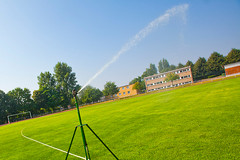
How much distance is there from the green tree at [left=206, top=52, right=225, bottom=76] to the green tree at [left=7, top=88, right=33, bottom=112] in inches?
3872

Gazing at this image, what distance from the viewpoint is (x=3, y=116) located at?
5566cm

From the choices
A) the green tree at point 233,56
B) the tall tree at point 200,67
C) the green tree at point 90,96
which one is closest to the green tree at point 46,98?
the green tree at point 90,96

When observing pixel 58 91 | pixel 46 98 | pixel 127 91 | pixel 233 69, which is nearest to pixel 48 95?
pixel 46 98

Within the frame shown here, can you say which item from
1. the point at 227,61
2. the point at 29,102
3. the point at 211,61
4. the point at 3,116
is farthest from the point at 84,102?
the point at 227,61

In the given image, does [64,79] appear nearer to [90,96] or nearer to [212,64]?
[90,96]

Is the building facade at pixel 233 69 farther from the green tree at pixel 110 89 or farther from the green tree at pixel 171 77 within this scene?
the green tree at pixel 110 89

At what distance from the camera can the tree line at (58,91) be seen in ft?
198

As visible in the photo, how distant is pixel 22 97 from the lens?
209 feet

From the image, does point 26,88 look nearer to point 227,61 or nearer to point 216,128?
point 216,128

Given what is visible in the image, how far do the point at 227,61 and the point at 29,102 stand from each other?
105m

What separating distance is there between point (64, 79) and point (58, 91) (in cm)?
717

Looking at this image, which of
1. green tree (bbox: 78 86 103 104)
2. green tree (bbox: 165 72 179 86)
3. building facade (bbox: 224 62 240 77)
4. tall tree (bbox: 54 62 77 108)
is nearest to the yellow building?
green tree (bbox: 78 86 103 104)

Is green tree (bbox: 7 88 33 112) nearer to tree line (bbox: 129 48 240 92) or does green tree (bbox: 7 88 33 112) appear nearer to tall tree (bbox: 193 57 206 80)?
tree line (bbox: 129 48 240 92)

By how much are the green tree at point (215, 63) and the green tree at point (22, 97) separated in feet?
323
